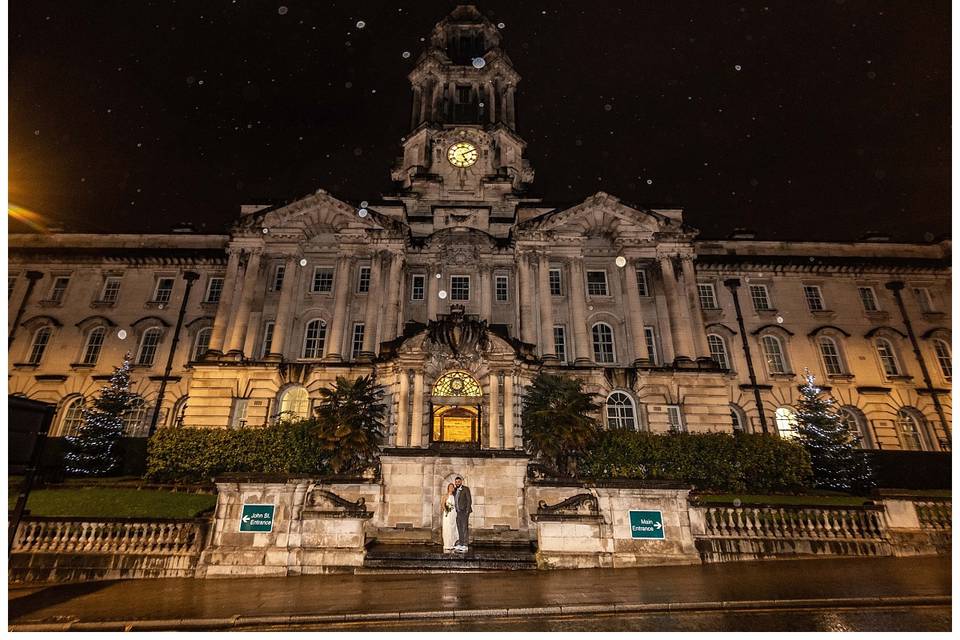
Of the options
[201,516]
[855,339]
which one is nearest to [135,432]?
[201,516]

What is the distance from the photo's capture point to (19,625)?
811 centimetres

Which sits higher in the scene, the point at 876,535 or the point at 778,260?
the point at 778,260

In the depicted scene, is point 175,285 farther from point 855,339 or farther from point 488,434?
point 855,339

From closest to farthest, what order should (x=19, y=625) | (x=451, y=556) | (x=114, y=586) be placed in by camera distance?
(x=19, y=625)
(x=114, y=586)
(x=451, y=556)

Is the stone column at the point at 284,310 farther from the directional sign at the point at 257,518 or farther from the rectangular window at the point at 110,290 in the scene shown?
the directional sign at the point at 257,518

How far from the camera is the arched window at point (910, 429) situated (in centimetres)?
3062

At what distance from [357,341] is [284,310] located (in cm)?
498

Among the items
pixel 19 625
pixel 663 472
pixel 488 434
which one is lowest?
pixel 19 625

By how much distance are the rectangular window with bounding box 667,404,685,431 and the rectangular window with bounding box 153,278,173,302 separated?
34907 millimetres

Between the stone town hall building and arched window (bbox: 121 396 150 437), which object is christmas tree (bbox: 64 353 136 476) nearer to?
the stone town hall building

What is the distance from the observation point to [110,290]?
1378 inches

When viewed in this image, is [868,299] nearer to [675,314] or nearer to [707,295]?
[707,295]
